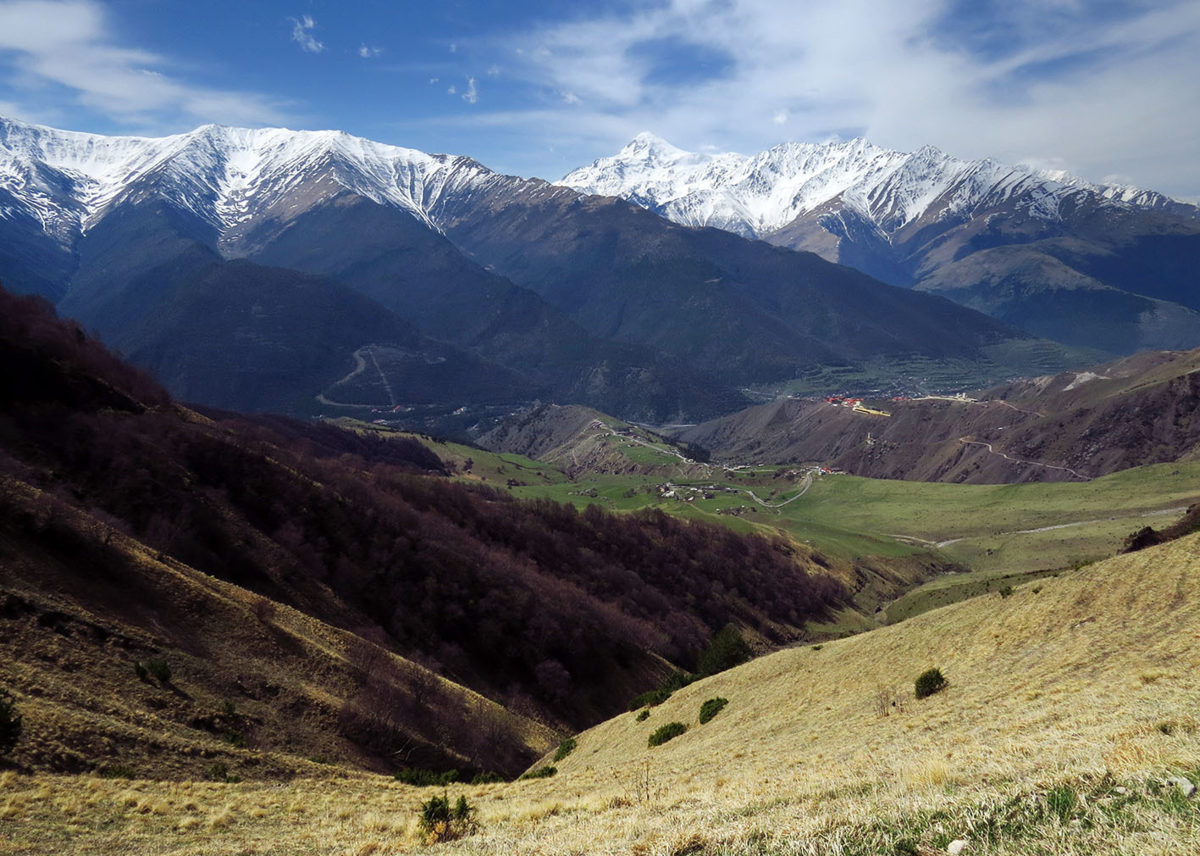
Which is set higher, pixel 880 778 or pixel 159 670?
pixel 880 778

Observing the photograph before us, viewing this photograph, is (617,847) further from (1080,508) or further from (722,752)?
(1080,508)

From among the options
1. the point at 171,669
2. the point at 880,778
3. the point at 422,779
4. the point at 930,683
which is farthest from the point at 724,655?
the point at 880,778

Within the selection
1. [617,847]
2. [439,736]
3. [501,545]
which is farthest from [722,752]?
[501,545]

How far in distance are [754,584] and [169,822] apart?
124846 mm

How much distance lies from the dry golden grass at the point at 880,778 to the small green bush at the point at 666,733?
118cm

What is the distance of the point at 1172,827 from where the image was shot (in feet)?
27.0

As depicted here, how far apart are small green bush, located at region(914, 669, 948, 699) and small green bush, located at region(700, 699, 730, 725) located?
13.5 m

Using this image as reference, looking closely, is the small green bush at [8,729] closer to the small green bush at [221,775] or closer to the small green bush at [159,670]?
the small green bush at [221,775]

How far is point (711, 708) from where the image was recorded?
132 feet

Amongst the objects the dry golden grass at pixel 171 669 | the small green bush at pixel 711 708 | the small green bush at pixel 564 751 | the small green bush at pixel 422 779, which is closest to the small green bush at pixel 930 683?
the small green bush at pixel 711 708

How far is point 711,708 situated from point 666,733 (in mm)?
3348

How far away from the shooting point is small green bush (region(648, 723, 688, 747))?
3850cm

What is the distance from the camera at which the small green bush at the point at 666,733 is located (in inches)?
1516

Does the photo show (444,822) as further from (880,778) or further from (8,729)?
(8,729)
